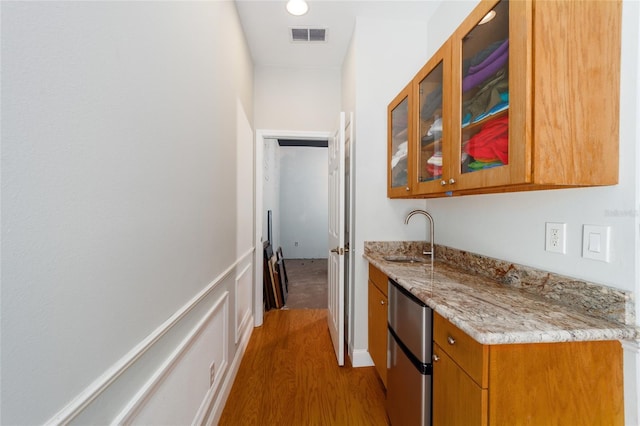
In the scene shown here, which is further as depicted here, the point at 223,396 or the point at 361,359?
the point at 361,359

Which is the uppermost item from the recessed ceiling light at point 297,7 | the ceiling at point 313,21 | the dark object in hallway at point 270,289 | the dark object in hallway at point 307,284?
the ceiling at point 313,21

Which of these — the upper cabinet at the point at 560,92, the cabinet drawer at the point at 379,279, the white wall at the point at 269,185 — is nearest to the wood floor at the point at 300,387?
the cabinet drawer at the point at 379,279

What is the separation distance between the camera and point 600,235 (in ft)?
3.17

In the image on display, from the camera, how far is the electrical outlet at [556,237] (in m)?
1.10

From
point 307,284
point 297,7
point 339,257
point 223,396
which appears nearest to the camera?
point 223,396

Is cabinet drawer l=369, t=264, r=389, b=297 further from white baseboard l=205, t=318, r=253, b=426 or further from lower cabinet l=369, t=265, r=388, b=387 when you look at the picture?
white baseboard l=205, t=318, r=253, b=426

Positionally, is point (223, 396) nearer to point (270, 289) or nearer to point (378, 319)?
point (378, 319)

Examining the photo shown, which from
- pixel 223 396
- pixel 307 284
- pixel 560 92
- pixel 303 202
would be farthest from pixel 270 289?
pixel 303 202

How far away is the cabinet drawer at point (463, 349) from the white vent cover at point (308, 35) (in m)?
2.44

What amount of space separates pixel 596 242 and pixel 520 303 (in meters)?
0.34

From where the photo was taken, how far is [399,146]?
6.72 ft

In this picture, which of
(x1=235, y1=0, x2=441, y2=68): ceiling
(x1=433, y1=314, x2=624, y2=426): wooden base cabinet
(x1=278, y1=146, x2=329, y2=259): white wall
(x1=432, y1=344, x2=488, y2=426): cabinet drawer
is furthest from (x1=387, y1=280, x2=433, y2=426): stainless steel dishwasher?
(x1=278, y1=146, x2=329, y2=259): white wall

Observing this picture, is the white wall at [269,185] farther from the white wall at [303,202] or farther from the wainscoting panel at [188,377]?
the wainscoting panel at [188,377]

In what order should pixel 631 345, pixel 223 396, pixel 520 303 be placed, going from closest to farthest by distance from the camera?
pixel 631 345
pixel 520 303
pixel 223 396
